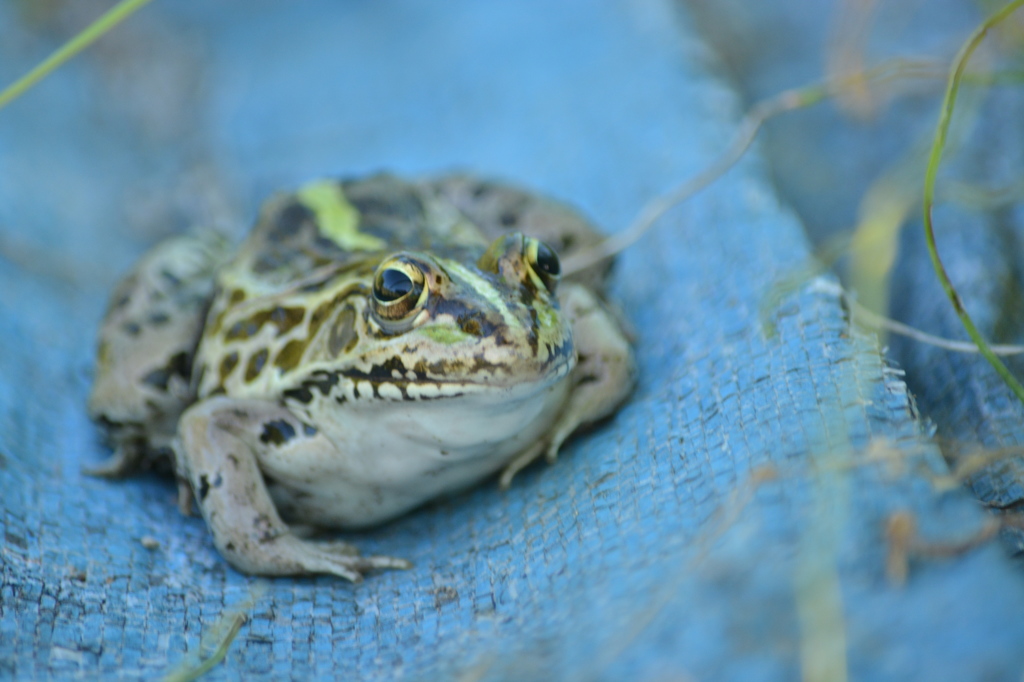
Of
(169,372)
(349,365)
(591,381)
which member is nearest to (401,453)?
(349,365)

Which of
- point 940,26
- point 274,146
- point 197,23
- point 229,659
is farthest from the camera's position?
point 197,23

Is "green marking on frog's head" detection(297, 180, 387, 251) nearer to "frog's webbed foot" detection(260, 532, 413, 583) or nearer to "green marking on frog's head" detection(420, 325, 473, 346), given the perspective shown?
"green marking on frog's head" detection(420, 325, 473, 346)

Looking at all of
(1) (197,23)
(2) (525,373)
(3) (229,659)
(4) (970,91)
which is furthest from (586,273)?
(1) (197,23)

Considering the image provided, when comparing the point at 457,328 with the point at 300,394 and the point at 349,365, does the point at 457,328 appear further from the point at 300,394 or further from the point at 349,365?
the point at 300,394

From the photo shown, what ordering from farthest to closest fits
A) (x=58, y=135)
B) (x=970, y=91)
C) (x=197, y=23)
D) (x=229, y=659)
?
(x=197, y=23), (x=58, y=135), (x=970, y=91), (x=229, y=659)

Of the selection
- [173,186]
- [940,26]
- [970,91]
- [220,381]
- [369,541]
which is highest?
[940,26]

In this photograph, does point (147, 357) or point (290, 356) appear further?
point (147, 357)

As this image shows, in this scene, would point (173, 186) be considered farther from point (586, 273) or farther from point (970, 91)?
point (970, 91)

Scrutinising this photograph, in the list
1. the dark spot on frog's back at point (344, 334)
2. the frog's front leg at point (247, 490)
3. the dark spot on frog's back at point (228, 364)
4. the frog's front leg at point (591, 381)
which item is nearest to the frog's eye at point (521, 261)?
the frog's front leg at point (591, 381)
